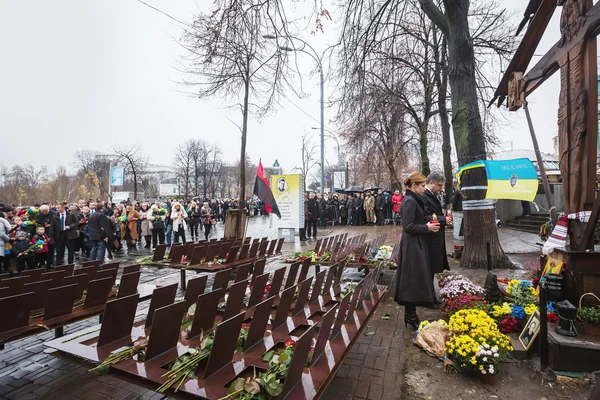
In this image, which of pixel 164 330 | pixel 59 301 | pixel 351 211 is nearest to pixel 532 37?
pixel 164 330

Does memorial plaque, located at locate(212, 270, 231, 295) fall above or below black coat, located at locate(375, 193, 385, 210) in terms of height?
below

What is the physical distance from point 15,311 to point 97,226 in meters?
6.77

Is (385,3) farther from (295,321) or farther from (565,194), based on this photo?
→ (295,321)

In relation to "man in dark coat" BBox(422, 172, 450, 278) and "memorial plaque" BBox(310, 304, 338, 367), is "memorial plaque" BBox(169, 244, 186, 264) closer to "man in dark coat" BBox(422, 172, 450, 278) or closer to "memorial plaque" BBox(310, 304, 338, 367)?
"man in dark coat" BBox(422, 172, 450, 278)

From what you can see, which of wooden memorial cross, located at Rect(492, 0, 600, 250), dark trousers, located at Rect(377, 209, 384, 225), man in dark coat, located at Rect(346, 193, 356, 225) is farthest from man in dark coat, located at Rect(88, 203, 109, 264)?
dark trousers, located at Rect(377, 209, 384, 225)

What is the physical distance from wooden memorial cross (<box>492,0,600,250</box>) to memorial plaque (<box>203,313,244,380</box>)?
11.9ft

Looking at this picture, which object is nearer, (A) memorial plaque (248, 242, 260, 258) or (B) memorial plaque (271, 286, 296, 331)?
(B) memorial plaque (271, 286, 296, 331)

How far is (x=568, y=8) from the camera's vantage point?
388 cm

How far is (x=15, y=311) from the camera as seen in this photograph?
2.97m

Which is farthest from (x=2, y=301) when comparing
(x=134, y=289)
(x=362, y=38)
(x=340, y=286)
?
(x=362, y=38)

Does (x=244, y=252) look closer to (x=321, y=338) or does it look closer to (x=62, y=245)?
(x=321, y=338)

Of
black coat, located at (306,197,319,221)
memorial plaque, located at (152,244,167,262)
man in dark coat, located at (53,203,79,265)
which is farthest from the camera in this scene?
black coat, located at (306,197,319,221)

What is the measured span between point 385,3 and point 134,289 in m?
7.97

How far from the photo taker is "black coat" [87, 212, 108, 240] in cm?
900
